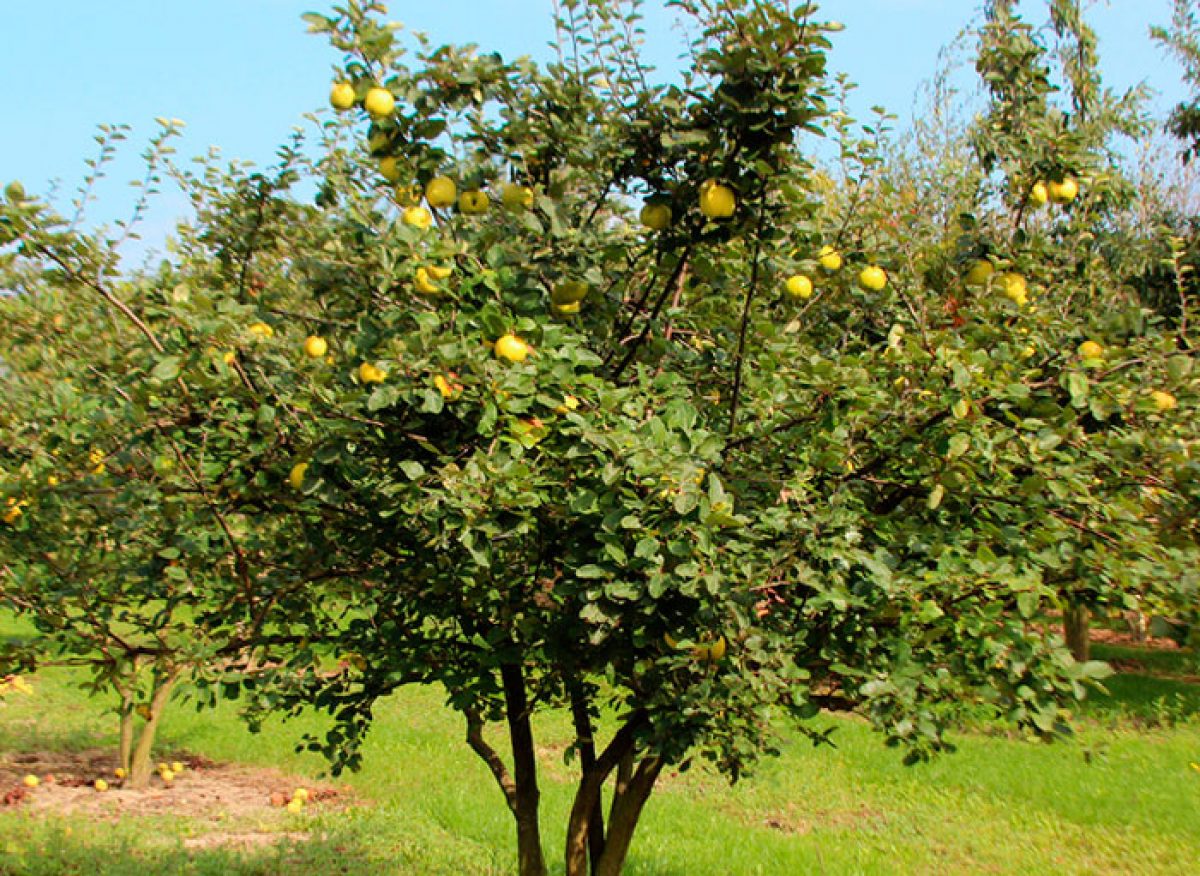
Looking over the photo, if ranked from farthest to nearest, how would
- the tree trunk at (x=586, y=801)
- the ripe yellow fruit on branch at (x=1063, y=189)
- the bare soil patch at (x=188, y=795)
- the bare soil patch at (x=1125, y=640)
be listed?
the bare soil patch at (x=1125, y=640) < the bare soil patch at (x=188, y=795) < the tree trunk at (x=586, y=801) < the ripe yellow fruit on branch at (x=1063, y=189)

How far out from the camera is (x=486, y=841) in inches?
277

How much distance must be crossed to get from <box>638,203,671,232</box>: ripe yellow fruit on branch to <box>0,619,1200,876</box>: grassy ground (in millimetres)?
3997

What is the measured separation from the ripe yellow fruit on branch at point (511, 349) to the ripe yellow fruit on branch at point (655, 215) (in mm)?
493

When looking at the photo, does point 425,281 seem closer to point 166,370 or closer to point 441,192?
point 441,192

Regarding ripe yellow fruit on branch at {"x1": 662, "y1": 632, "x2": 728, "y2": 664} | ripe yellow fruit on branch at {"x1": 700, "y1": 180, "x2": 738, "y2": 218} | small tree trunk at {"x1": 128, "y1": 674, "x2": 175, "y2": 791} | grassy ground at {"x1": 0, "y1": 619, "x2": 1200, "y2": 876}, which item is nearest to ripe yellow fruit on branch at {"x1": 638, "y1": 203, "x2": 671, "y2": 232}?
ripe yellow fruit on branch at {"x1": 700, "y1": 180, "x2": 738, "y2": 218}

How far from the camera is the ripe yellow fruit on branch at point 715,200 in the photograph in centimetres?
254

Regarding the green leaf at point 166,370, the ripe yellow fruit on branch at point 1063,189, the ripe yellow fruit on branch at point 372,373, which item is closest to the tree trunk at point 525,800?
the ripe yellow fruit on branch at point 372,373

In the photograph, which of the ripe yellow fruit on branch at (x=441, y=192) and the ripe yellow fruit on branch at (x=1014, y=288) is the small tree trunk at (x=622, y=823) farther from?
the ripe yellow fruit on branch at (x=441, y=192)

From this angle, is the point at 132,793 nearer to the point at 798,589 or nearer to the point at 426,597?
the point at 426,597

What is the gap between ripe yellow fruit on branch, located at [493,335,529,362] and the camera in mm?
2439

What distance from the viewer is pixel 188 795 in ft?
27.5

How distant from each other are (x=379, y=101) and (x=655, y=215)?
0.73m

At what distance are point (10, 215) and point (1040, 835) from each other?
24.6ft

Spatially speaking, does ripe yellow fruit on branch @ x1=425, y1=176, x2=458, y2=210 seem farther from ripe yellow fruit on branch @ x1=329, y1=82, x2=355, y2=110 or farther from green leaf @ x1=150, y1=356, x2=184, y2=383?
green leaf @ x1=150, y1=356, x2=184, y2=383
